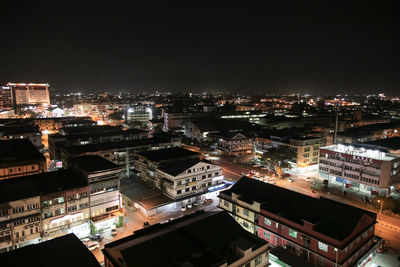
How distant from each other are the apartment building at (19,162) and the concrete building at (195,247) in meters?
23.4

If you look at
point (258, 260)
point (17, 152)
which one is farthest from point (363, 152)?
point (17, 152)


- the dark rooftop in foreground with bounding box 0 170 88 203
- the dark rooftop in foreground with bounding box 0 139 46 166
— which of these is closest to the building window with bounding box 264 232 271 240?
the dark rooftop in foreground with bounding box 0 170 88 203

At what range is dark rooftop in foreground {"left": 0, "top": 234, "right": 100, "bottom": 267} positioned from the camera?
14.3 metres

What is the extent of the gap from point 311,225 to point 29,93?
144 metres

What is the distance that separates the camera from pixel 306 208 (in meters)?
19.9

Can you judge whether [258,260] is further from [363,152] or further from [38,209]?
[363,152]

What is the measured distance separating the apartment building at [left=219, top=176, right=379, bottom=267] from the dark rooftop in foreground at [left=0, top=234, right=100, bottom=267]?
41.2ft

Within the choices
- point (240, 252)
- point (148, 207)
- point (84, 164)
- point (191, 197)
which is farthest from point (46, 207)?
point (240, 252)

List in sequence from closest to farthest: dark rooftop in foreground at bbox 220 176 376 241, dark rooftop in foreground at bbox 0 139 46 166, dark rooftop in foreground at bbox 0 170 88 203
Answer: dark rooftop in foreground at bbox 220 176 376 241
dark rooftop in foreground at bbox 0 170 88 203
dark rooftop in foreground at bbox 0 139 46 166

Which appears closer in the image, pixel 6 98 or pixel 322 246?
pixel 322 246

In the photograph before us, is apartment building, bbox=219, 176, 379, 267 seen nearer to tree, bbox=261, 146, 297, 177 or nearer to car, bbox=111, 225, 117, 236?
car, bbox=111, 225, 117, 236

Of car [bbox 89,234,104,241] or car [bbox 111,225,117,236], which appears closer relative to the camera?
car [bbox 89,234,104,241]

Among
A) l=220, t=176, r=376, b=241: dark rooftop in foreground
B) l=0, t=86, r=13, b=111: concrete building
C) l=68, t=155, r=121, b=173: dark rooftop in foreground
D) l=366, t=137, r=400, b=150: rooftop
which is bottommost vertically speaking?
l=220, t=176, r=376, b=241: dark rooftop in foreground

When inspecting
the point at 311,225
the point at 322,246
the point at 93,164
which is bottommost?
the point at 322,246
